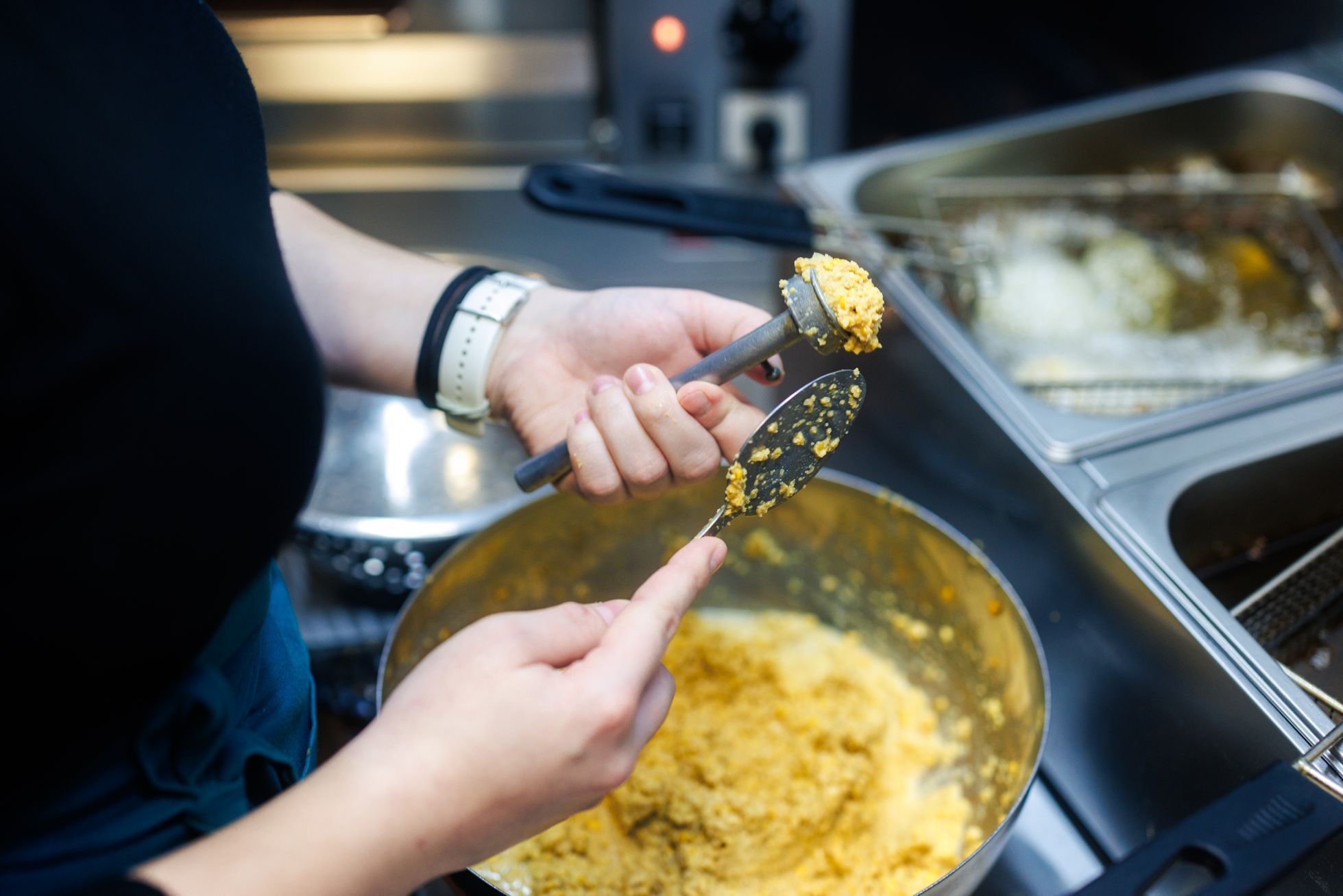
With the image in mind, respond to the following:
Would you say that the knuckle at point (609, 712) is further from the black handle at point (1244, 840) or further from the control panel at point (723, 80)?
the control panel at point (723, 80)

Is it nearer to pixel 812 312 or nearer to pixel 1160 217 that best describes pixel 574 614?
pixel 812 312

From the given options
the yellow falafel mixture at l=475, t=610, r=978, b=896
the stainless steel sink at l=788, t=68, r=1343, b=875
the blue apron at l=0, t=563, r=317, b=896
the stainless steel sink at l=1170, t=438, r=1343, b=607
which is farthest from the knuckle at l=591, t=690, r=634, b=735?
the stainless steel sink at l=1170, t=438, r=1343, b=607

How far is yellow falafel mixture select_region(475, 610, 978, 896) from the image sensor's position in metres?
0.77

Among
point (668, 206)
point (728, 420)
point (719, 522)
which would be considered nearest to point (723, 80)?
point (668, 206)

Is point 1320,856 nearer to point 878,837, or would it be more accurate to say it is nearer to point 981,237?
A: point 878,837

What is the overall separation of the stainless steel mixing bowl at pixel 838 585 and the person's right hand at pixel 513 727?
212mm

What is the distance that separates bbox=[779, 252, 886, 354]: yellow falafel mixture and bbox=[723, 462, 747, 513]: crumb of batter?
115 millimetres

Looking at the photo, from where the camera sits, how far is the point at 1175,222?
126 centimetres

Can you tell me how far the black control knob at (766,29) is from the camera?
1.34 meters

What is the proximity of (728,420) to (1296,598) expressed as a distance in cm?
53

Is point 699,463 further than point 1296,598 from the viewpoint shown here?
No

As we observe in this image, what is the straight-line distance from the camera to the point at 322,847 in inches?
17.9

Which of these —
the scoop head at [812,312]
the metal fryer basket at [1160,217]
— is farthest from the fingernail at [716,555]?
the metal fryer basket at [1160,217]

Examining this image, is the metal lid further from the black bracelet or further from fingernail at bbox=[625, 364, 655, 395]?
fingernail at bbox=[625, 364, 655, 395]
